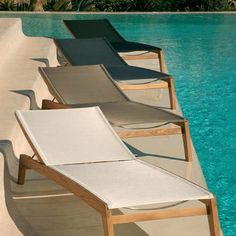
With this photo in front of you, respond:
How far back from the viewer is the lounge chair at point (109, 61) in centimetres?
758

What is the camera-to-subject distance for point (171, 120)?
18.8ft

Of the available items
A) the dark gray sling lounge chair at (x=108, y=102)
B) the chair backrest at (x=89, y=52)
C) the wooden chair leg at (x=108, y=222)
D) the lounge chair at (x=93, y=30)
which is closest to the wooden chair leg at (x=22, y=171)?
the dark gray sling lounge chair at (x=108, y=102)

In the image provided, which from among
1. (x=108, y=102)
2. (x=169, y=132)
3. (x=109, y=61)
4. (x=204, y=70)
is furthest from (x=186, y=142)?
(x=204, y=70)

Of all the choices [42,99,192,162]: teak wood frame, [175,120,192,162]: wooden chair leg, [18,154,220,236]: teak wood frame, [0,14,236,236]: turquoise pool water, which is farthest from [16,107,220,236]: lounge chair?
[0,14,236,236]: turquoise pool water

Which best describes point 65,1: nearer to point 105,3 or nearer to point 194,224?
point 105,3

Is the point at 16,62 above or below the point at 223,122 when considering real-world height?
above

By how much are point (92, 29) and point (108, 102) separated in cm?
432

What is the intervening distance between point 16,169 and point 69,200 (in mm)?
533

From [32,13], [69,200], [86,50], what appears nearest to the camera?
[69,200]

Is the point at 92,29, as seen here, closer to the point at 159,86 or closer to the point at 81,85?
the point at 159,86

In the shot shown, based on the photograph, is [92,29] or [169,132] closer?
[169,132]

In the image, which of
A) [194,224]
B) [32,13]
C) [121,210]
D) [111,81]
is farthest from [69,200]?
[32,13]

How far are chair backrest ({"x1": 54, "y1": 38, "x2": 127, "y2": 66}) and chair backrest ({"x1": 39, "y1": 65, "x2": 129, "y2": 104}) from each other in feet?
3.47

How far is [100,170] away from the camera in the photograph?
4.55 meters
